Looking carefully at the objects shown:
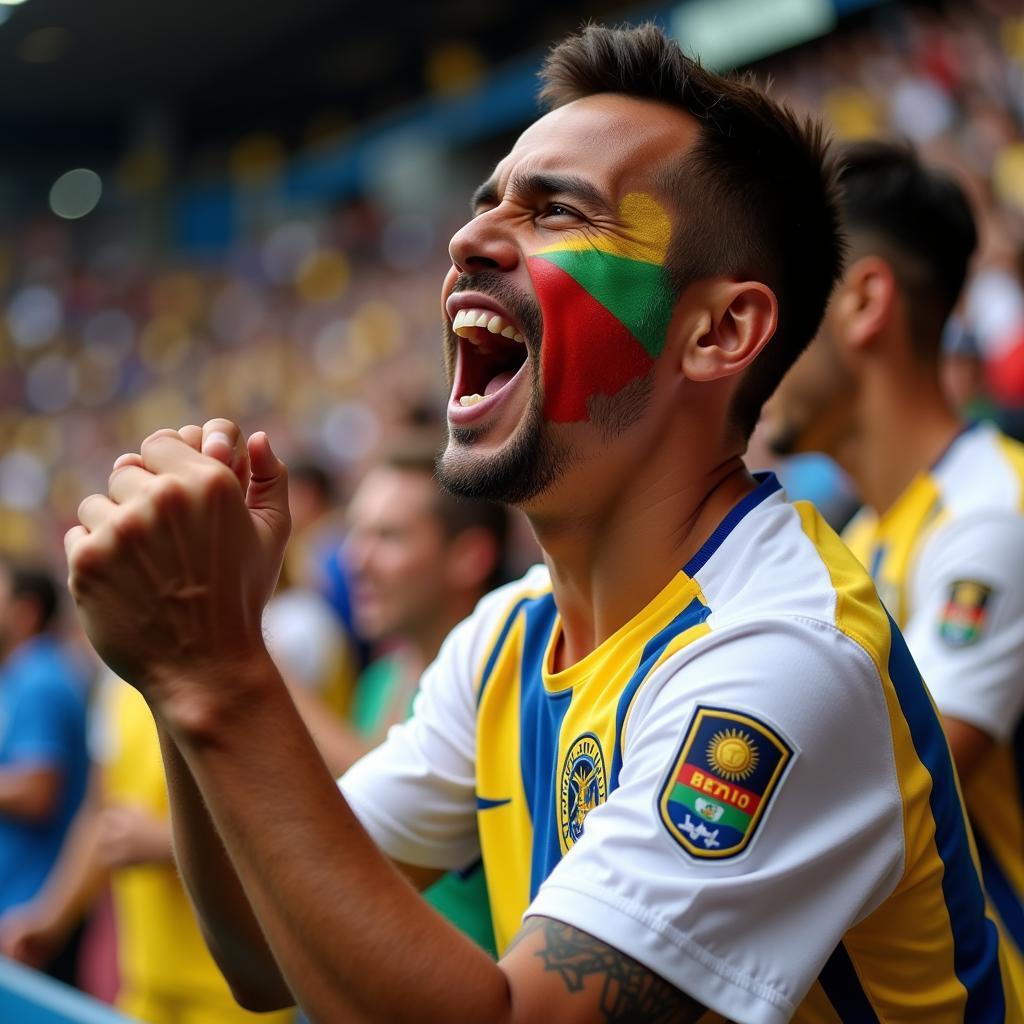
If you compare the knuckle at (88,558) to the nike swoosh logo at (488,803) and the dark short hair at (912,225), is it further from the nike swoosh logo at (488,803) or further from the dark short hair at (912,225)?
the dark short hair at (912,225)

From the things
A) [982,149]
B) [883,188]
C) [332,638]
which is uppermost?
[982,149]

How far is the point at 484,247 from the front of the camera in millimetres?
1770

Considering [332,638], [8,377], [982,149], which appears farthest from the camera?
[8,377]

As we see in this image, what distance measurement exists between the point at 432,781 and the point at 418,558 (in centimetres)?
186

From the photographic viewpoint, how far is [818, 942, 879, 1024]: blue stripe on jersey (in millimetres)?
1525

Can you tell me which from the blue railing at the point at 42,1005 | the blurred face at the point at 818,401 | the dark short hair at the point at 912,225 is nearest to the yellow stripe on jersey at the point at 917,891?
the blue railing at the point at 42,1005

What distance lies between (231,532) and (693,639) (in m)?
0.56

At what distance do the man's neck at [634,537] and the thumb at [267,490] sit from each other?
1.30ft

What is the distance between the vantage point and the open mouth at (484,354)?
178 cm

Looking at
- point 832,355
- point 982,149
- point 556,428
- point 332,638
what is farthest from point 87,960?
point 982,149

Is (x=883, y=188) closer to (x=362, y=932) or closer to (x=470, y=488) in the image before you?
(x=470, y=488)

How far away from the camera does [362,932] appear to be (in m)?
1.24

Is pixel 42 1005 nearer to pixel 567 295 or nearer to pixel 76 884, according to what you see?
pixel 567 295

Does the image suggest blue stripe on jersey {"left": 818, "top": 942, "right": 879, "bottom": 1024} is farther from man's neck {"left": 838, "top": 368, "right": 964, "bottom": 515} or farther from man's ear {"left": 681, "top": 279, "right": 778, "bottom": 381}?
man's neck {"left": 838, "top": 368, "right": 964, "bottom": 515}
